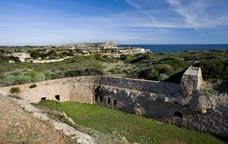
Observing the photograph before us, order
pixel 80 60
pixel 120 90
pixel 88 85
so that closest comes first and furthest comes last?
pixel 120 90 → pixel 88 85 → pixel 80 60

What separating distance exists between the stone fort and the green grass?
0.73 m

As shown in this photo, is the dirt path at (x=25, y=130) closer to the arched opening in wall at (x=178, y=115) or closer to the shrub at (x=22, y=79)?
the arched opening in wall at (x=178, y=115)

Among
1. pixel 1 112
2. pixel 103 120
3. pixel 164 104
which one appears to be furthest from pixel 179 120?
pixel 1 112

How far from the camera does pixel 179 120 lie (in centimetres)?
2241

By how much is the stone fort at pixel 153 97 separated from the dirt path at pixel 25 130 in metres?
9.18

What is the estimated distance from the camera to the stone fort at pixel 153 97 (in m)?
20.7

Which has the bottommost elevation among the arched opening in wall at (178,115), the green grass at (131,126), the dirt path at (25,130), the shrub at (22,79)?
the green grass at (131,126)

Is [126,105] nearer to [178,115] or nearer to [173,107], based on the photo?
[173,107]

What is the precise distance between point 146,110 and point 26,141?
13.4 m

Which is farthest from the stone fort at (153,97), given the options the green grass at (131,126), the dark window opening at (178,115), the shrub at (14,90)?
the green grass at (131,126)

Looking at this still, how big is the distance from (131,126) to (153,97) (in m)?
3.28

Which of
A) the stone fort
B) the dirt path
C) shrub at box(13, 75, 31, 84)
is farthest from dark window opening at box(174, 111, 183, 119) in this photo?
shrub at box(13, 75, 31, 84)

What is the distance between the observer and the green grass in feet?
64.6

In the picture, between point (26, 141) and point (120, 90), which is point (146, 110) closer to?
point (120, 90)
